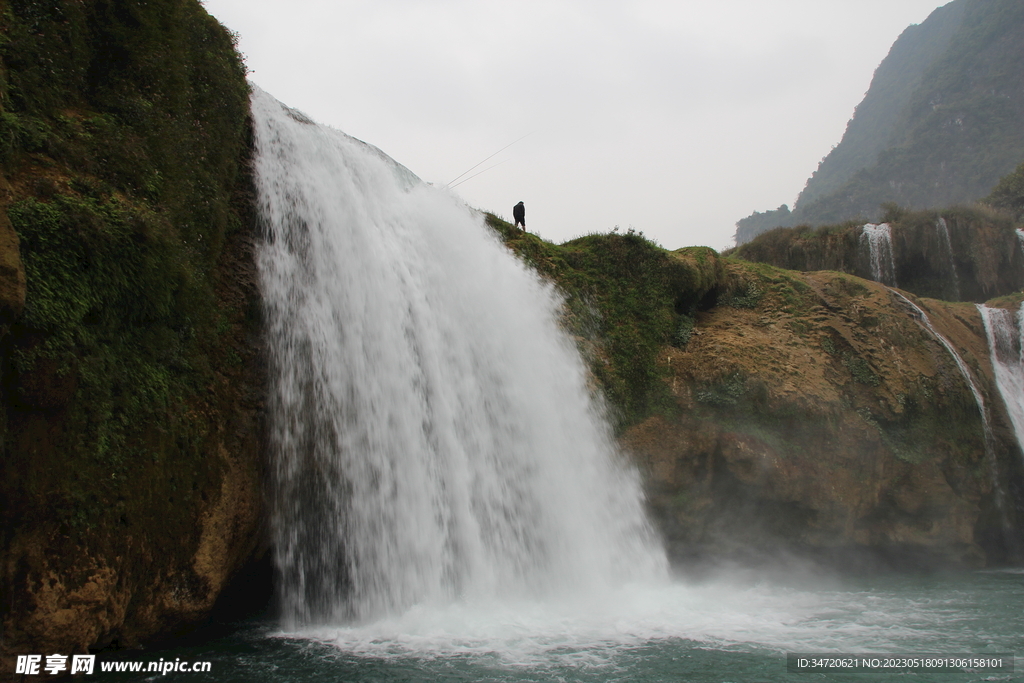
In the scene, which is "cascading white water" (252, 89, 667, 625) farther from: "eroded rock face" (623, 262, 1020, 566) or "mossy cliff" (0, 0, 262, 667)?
"eroded rock face" (623, 262, 1020, 566)

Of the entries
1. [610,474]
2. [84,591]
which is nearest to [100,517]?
[84,591]

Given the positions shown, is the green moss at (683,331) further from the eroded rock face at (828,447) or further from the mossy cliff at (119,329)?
the mossy cliff at (119,329)

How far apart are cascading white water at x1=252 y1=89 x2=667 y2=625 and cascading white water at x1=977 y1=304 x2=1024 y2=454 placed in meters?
9.66

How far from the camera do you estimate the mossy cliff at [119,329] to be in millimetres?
5270

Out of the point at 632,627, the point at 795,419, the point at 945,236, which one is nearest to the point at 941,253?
the point at 945,236

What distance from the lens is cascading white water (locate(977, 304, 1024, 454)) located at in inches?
562

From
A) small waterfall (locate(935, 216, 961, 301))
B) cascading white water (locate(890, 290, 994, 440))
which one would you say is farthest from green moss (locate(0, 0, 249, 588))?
small waterfall (locate(935, 216, 961, 301))

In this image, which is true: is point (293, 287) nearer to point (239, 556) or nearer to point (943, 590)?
point (239, 556)

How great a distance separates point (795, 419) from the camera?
12398mm

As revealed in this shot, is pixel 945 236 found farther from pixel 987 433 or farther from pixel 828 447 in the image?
pixel 828 447

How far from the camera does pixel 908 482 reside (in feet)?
41.2

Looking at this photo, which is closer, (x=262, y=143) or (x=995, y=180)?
(x=262, y=143)

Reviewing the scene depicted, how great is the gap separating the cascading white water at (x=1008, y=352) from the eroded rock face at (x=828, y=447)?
29.7 inches

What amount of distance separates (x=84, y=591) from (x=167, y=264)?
3.28m
